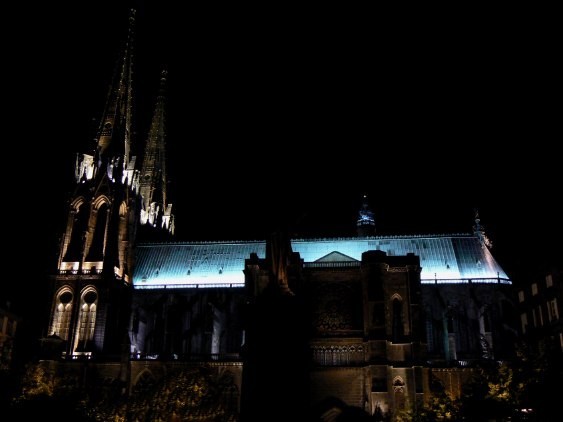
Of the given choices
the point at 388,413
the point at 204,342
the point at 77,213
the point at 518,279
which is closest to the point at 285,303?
the point at 388,413

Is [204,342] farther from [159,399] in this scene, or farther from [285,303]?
[285,303]

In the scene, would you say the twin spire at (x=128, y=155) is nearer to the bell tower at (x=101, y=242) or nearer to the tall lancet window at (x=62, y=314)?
the bell tower at (x=101, y=242)

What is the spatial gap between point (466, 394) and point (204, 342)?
994 inches

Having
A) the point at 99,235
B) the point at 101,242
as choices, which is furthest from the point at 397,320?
the point at 99,235

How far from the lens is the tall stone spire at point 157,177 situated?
70625mm

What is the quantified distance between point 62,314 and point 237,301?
48.7ft

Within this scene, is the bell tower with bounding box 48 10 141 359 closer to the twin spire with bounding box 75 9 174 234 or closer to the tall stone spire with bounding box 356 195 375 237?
the twin spire with bounding box 75 9 174 234

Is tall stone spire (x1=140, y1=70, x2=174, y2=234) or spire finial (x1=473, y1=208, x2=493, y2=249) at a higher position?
tall stone spire (x1=140, y1=70, x2=174, y2=234)

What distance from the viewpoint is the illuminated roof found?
58.8m

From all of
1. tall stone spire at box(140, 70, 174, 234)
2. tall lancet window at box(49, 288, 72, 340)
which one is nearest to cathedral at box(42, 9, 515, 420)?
tall lancet window at box(49, 288, 72, 340)

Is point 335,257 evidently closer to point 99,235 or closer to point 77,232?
point 99,235

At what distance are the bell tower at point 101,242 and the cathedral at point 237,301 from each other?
0.10 metres

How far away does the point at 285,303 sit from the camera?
30453mm

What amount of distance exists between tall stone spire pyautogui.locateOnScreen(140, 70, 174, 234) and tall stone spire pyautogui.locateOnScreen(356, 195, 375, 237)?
22389 mm
